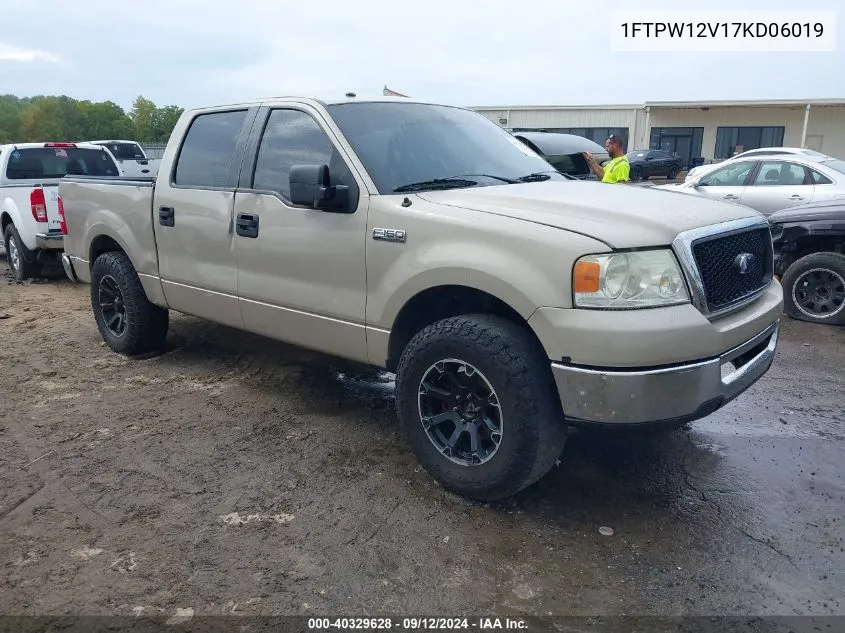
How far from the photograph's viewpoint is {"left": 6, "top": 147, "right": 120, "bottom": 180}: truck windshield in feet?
31.0

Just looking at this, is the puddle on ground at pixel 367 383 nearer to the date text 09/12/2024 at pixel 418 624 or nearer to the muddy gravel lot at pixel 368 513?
the muddy gravel lot at pixel 368 513

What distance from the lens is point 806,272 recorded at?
21.1ft

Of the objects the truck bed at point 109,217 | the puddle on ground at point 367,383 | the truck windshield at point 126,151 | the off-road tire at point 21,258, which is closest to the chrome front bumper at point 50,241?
the off-road tire at point 21,258

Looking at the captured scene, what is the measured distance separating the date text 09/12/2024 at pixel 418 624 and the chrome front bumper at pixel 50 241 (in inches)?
308

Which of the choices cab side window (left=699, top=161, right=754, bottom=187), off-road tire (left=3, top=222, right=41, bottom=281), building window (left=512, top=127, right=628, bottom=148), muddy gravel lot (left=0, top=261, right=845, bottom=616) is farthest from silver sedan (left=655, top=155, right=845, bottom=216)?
building window (left=512, top=127, right=628, bottom=148)

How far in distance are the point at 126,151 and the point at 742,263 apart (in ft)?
63.1

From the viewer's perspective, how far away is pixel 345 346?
3.81m

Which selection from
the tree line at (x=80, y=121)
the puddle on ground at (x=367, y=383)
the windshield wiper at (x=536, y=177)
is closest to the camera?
the windshield wiper at (x=536, y=177)

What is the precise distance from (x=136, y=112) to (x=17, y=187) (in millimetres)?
91859

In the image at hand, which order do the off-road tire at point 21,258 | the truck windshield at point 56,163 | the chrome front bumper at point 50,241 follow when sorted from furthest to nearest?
the truck windshield at point 56,163, the off-road tire at point 21,258, the chrome front bumper at point 50,241

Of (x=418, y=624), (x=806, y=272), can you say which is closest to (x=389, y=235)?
(x=418, y=624)

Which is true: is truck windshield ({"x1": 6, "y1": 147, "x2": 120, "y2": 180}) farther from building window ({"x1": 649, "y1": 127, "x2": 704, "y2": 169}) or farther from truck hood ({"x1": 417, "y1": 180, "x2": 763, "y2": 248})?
building window ({"x1": 649, "y1": 127, "x2": 704, "y2": 169})

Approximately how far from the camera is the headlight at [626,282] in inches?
109

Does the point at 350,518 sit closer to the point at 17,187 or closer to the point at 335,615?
the point at 335,615
